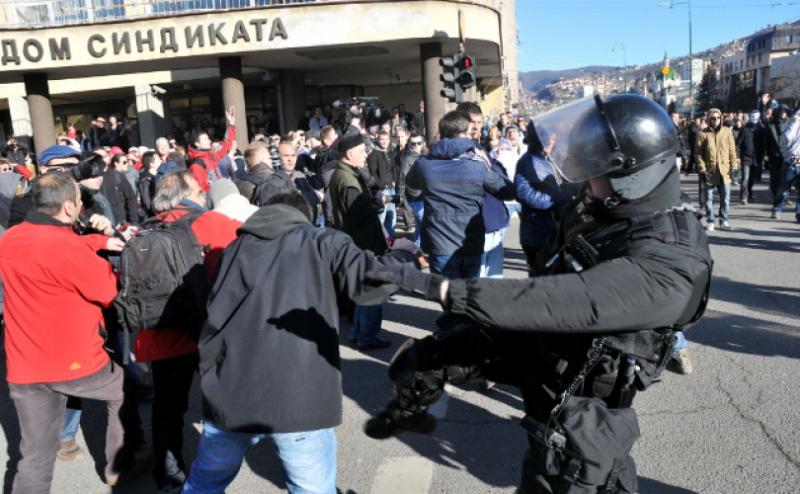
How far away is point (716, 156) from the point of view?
9.47 metres

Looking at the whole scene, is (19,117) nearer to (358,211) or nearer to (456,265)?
(358,211)

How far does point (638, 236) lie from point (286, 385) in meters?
1.37

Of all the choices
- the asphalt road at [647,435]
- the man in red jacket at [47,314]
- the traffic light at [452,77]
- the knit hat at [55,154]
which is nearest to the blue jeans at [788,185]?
the asphalt road at [647,435]

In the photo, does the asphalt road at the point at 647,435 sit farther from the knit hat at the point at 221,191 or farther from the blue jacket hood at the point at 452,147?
the blue jacket hood at the point at 452,147

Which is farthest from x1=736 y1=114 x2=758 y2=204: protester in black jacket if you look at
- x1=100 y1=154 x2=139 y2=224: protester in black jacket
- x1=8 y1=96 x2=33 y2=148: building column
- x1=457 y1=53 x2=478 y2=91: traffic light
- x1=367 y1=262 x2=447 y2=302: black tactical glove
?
x1=8 y1=96 x2=33 y2=148: building column

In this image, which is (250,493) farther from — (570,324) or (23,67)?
(23,67)

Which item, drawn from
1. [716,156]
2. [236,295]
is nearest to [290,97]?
[716,156]

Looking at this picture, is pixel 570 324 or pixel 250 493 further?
pixel 250 493

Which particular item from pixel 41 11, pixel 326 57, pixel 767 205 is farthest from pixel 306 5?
pixel 767 205

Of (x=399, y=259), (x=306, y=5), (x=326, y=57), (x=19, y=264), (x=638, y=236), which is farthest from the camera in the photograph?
(x=326, y=57)

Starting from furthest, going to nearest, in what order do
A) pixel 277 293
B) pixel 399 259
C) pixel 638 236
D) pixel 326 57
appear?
pixel 326 57 < pixel 277 293 < pixel 399 259 < pixel 638 236

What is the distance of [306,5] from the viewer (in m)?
15.9

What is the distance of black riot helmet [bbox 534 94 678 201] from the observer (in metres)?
1.90

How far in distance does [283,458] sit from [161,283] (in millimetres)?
1230
